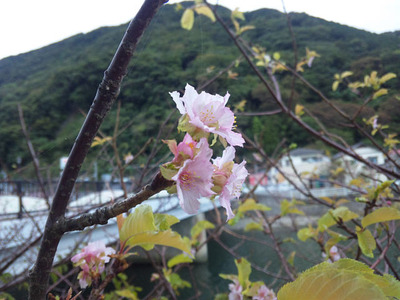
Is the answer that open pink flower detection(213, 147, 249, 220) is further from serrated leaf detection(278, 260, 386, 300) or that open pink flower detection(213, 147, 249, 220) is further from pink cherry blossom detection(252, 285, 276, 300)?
pink cherry blossom detection(252, 285, 276, 300)

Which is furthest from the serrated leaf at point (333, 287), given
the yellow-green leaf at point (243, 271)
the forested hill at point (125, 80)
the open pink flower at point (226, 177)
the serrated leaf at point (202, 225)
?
the serrated leaf at point (202, 225)

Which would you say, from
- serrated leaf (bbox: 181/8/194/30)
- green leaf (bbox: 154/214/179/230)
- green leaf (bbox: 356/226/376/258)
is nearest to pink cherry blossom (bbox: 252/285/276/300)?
green leaf (bbox: 356/226/376/258)

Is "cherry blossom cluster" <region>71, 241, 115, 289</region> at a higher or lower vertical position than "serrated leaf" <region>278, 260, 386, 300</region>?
lower

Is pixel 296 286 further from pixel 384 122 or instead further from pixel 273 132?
pixel 273 132

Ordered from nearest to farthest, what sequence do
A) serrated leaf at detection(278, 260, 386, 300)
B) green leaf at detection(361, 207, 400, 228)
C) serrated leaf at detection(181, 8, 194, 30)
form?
serrated leaf at detection(278, 260, 386, 300), green leaf at detection(361, 207, 400, 228), serrated leaf at detection(181, 8, 194, 30)

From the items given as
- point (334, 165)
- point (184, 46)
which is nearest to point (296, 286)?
point (184, 46)

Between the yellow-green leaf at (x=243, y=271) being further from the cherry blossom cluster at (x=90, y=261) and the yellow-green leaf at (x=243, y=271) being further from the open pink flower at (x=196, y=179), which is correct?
the open pink flower at (x=196, y=179)

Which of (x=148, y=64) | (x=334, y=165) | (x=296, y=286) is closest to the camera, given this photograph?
(x=296, y=286)
